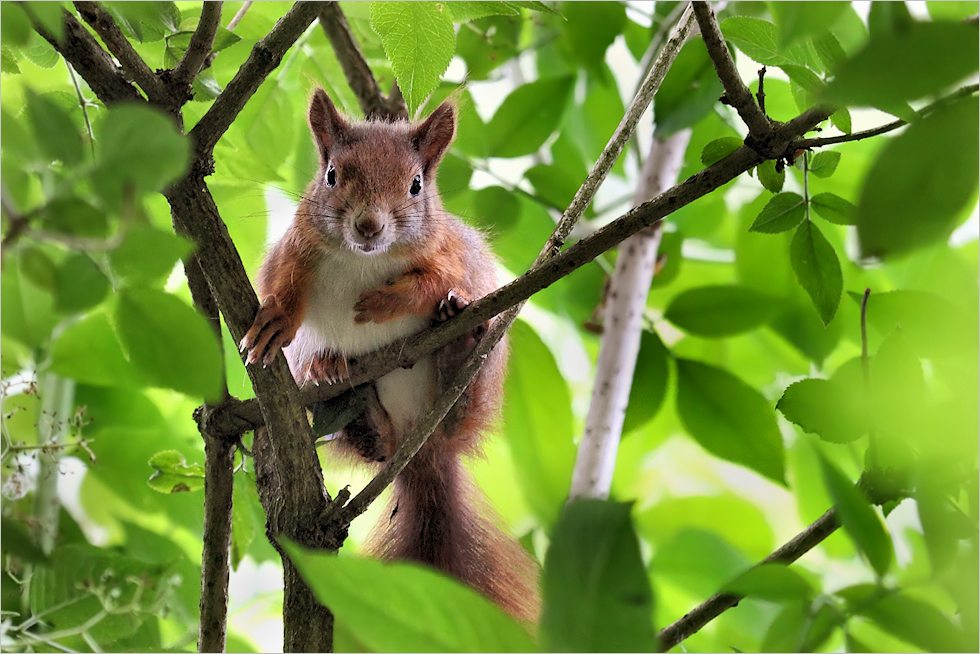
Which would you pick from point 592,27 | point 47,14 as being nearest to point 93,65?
point 47,14

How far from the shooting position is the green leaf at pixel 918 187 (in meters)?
0.28

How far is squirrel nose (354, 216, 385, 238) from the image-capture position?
4.27ft

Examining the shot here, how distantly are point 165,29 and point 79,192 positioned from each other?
0.55 m

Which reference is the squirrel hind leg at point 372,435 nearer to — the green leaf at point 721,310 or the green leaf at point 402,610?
the green leaf at point 721,310

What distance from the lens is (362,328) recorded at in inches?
53.3

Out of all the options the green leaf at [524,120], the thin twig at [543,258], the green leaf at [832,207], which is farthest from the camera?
the green leaf at [524,120]

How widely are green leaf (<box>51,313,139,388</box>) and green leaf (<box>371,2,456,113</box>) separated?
1.22 feet

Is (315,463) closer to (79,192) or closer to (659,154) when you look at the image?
(79,192)

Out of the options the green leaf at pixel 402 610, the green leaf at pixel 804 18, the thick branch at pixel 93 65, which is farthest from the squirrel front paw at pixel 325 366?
the green leaf at pixel 804 18

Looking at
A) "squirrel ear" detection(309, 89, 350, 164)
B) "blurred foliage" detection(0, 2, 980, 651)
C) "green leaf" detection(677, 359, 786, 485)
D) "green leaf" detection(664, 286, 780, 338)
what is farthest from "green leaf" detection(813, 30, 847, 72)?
"squirrel ear" detection(309, 89, 350, 164)

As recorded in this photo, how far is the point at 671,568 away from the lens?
1143 mm

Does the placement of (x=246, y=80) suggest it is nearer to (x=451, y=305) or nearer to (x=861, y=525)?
(x=451, y=305)

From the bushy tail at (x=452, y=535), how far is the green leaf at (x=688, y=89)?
0.67 metres

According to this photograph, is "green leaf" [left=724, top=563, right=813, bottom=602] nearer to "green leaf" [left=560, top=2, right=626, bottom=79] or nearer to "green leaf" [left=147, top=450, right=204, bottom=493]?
"green leaf" [left=147, top=450, right=204, bottom=493]
